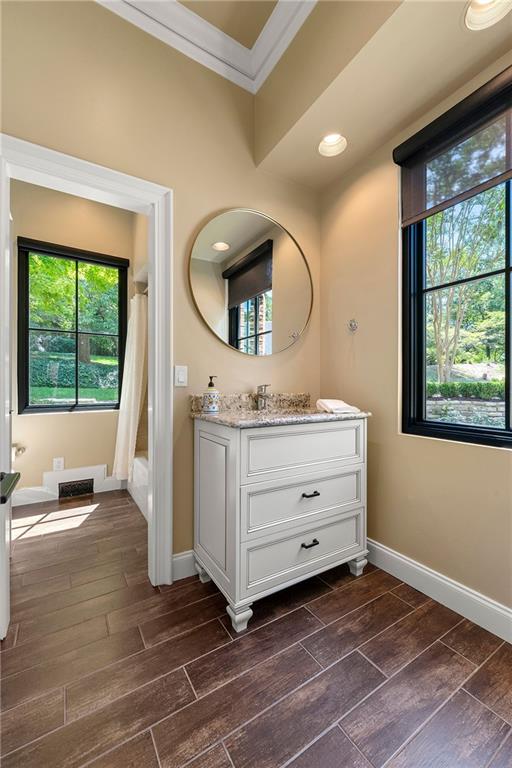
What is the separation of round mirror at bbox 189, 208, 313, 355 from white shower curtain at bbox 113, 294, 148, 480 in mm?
1372

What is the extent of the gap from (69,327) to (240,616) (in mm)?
2958

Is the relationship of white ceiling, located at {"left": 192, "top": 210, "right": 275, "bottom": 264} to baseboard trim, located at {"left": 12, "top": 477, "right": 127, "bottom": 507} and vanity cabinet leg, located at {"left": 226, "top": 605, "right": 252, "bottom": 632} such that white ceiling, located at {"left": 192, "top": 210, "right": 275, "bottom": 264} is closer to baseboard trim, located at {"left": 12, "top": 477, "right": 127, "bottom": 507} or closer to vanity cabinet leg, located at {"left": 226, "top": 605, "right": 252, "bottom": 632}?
vanity cabinet leg, located at {"left": 226, "top": 605, "right": 252, "bottom": 632}

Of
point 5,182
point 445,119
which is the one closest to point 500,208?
point 445,119

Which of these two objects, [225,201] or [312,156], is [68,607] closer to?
[225,201]

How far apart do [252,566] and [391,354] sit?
4.36 feet

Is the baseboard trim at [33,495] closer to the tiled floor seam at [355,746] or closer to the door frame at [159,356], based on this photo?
the door frame at [159,356]

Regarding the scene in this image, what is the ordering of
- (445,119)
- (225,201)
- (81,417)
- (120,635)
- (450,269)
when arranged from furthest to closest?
(81,417)
(225,201)
(450,269)
(445,119)
(120,635)

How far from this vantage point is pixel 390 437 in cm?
181

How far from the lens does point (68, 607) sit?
1.53 metres

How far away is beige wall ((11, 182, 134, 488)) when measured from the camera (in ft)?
9.10

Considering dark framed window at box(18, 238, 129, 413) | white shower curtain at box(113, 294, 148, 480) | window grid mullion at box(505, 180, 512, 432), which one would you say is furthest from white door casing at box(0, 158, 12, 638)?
window grid mullion at box(505, 180, 512, 432)

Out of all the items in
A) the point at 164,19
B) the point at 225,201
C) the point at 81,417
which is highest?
the point at 164,19

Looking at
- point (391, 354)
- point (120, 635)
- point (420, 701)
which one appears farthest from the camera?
point (391, 354)

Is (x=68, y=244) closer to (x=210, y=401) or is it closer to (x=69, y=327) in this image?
(x=69, y=327)
